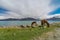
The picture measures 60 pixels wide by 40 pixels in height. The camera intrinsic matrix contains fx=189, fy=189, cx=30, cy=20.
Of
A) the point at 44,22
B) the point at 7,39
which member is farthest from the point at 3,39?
the point at 44,22

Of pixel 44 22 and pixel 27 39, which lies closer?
pixel 27 39

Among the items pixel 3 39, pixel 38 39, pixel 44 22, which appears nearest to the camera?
pixel 3 39

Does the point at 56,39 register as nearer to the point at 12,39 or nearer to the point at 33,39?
the point at 33,39

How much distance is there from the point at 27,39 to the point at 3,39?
8.37 feet

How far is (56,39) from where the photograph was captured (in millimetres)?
20641

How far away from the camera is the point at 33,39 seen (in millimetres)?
20031

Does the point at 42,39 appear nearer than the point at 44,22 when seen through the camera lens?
Yes

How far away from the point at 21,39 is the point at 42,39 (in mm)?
2522

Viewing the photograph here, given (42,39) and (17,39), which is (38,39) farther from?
(17,39)

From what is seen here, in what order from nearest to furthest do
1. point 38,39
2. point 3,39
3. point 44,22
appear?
point 3,39 → point 38,39 → point 44,22

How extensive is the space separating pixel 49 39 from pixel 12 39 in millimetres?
4237

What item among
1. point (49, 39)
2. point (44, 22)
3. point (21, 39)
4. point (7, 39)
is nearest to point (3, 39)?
point (7, 39)

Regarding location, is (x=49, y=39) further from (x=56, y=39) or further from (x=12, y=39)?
(x=12, y=39)

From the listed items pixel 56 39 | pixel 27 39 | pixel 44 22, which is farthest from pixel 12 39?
pixel 44 22
